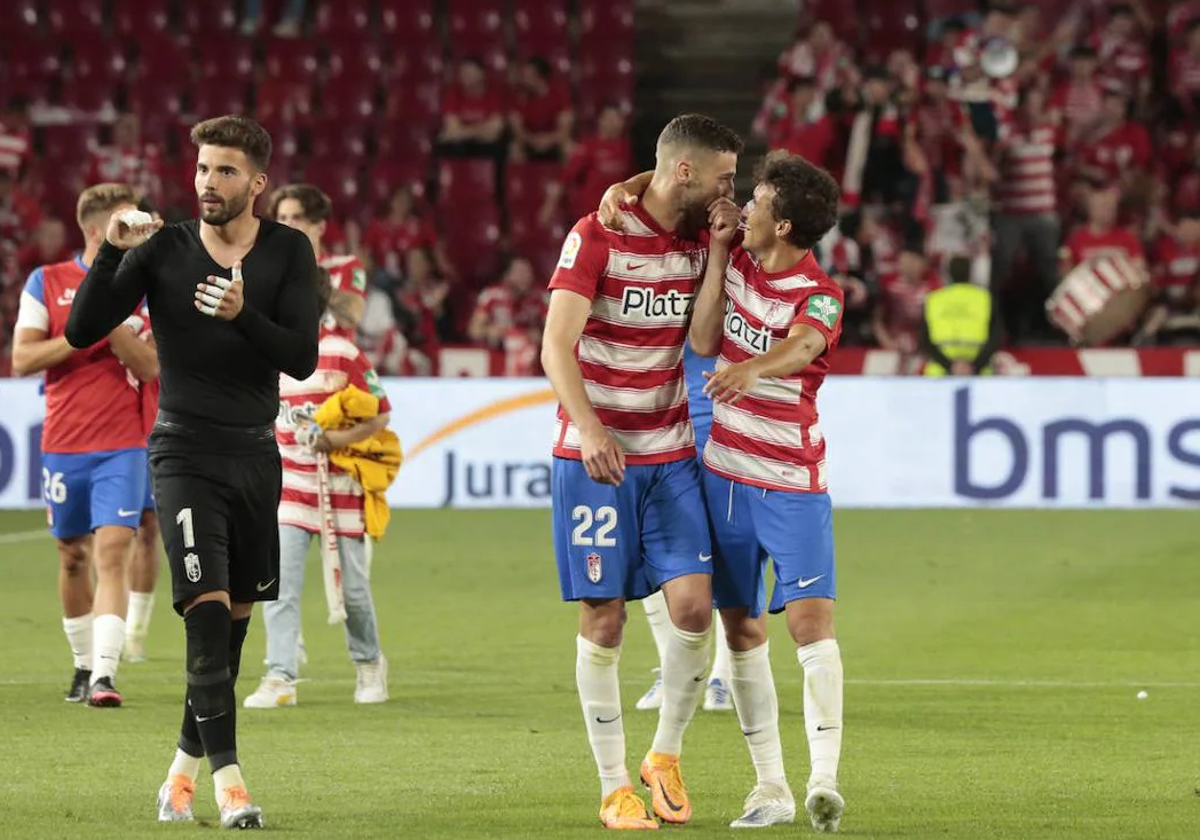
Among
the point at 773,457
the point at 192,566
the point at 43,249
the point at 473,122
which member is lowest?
the point at 192,566

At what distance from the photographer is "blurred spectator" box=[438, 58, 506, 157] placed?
939 inches

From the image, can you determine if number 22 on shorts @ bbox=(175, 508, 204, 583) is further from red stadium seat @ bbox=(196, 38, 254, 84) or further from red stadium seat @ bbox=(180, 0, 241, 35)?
red stadium seat @ bbox=(180, 0, 241, 35)

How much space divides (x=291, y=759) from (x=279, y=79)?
17818 millimetres

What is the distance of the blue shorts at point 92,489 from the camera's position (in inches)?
377

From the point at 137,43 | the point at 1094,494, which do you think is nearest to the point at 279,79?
the point at 137,43

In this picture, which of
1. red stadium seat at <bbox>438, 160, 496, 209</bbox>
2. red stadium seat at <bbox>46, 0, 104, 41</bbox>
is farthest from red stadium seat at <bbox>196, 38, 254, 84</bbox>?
red stadium seat at <bbox>438, 160, 496, 209</bbox>

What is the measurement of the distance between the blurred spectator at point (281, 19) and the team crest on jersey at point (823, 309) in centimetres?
1970

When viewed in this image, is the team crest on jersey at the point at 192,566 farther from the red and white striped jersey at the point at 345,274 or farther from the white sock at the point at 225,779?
the red and white striped jersey at the point at 345,274

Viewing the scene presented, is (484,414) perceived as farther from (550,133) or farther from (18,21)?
(18,21)

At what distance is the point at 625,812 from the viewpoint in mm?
6578

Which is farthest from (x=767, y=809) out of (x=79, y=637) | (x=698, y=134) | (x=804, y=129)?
(x=804, y=129)

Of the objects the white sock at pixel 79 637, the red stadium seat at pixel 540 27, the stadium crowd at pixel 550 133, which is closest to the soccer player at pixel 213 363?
the white sock at pixel 79 637

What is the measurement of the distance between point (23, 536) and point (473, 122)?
8776mm

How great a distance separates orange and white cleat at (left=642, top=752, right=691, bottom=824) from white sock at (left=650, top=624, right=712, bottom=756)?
33 millimetres
